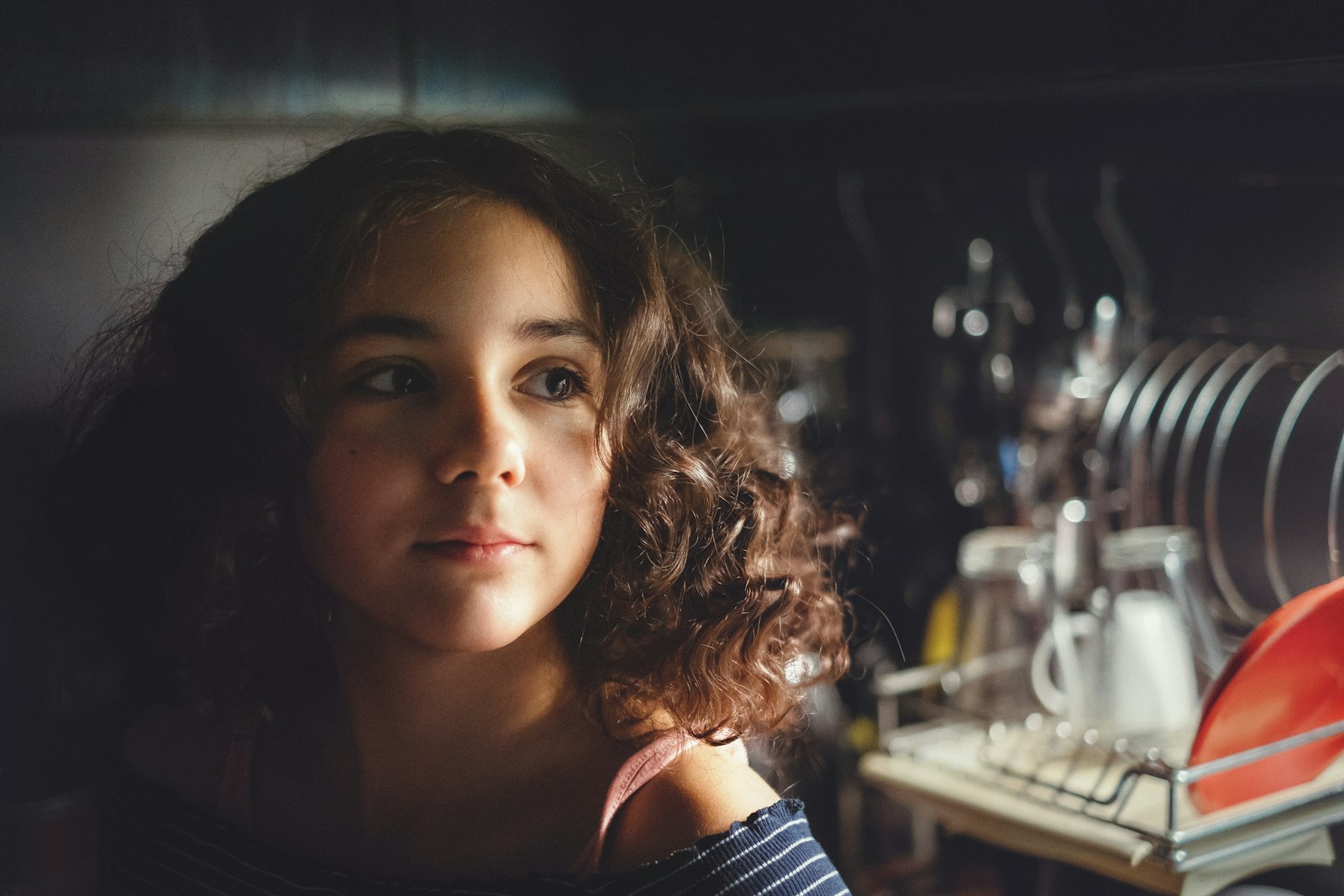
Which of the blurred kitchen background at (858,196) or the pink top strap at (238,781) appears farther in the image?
the pink top strap at (238,781)

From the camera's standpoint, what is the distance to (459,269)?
527mm

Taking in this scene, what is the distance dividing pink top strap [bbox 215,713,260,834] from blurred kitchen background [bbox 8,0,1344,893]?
0.08 metres

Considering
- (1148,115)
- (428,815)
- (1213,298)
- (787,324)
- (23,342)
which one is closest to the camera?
(23,342)

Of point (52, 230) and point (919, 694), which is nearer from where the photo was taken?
point (52, 230)

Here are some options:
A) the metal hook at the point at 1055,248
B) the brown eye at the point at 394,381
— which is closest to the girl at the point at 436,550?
the brown eye at the point at 394,381

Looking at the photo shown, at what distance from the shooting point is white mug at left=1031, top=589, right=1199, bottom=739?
792 mm

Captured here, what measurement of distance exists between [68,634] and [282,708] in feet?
0.54

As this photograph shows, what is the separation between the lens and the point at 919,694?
3.28 ft

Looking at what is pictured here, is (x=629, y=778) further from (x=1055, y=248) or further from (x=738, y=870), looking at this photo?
(x=1055, y=248)

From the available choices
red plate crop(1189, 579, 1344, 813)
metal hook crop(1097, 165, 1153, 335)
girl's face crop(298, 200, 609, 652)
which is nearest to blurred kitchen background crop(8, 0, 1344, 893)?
metal hook crop(1097, 165, 1153, 335)

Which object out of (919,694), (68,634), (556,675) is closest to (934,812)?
(919,694)

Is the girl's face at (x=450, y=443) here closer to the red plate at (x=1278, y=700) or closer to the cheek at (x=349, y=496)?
the cheek at (x=349, y=496)

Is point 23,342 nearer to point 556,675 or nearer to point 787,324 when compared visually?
point 556,675

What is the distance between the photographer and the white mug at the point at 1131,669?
792 mm
